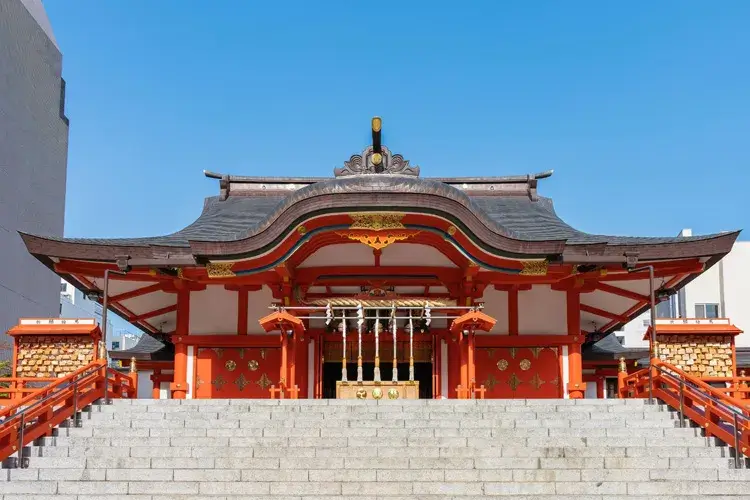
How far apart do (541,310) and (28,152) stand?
2495 centimetres

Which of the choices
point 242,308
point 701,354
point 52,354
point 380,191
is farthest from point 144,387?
point 701,354

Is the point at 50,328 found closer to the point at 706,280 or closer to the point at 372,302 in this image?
the point at 372,302

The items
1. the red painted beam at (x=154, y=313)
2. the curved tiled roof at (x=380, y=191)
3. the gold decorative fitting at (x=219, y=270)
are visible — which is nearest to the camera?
the curved tiled roof at (x=380, y=191)

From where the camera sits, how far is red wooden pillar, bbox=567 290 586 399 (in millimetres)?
16578

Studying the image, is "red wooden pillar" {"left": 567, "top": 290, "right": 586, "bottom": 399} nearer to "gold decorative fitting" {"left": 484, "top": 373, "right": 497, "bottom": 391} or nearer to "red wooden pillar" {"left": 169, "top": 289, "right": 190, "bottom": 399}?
"gold decorative fitting" {"left": 484, "top": 373, "right": 497, "bottom": 391}

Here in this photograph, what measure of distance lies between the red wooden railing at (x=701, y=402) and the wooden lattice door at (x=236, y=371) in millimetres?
6850

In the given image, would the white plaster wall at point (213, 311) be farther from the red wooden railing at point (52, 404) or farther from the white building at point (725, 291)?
the white building at point (725, 291)

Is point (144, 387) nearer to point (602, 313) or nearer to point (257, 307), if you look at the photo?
point (257, 307)

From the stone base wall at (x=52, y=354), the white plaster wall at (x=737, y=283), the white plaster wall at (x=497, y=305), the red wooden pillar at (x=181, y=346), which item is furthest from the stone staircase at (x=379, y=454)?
the white plaster wall at (x=737, y=283)

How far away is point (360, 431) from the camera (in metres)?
10.9

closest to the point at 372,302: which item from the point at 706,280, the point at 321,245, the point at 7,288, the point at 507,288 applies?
the point at 321,245

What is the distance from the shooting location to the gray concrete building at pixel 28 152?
33062 millimetres

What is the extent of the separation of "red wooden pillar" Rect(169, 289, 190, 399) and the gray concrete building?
60.7ft

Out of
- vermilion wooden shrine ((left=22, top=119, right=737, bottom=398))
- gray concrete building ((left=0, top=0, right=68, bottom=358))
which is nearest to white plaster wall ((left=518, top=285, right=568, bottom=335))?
vermilion wooden shrine ((left=22, top=119, right=737, bottom=398))
